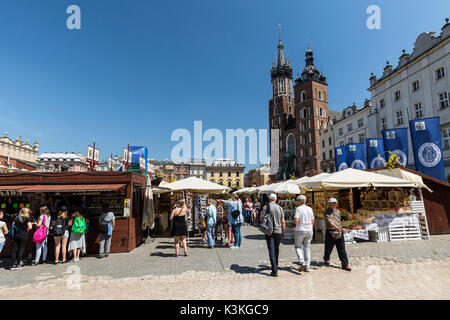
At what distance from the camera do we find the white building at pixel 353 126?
37.7 m

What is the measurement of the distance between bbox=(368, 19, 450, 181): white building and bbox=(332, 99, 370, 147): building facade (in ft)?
13.5

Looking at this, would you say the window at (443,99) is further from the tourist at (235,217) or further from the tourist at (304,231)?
the tourist at (304,231)

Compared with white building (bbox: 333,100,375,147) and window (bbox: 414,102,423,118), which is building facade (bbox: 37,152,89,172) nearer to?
white building (bbox: 333,100,375,147)

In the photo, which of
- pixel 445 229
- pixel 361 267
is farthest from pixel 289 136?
pixel 361 267

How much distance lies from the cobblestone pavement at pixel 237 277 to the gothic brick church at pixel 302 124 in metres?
48.7

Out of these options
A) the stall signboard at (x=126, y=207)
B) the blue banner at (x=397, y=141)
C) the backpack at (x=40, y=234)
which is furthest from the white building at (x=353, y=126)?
the backpack at (x=40, y=234)

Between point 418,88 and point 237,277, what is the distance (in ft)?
103

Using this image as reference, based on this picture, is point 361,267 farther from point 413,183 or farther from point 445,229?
point 445,229

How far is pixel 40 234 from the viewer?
7.22m

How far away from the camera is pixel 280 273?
584 centimetres

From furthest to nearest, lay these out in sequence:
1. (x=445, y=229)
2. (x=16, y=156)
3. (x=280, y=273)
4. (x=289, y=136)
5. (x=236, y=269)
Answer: (x=289, y=136) < (x=16, y=156) < (x=445, y=229) < (x=236, y=269) < (x=280, y=273)

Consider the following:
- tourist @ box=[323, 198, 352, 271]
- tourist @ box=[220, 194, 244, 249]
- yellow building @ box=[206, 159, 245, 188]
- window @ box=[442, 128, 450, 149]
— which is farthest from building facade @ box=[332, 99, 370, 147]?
yellow building @ box=[206, 159, 245, 188]

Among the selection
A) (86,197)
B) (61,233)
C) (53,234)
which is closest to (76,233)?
(61,233)
